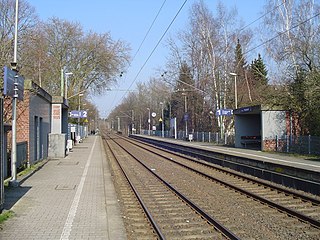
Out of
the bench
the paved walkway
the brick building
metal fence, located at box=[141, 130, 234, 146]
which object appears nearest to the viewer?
the paved walkway

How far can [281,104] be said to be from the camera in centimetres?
3272

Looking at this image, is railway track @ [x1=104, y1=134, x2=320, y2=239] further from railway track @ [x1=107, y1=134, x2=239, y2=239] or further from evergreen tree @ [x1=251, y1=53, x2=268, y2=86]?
evergreen tree @ [x1=251, y1=53, x2=268, y2=86]

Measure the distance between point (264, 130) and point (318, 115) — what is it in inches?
154

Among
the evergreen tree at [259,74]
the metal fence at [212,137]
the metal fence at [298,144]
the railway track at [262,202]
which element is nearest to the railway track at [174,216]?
the railway track at [262,202]

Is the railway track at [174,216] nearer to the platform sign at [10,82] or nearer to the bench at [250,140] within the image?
the platform sign at [10,82]

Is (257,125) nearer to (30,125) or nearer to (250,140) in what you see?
(250,140)

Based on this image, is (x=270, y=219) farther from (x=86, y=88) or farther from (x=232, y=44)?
(x=86, y=88)

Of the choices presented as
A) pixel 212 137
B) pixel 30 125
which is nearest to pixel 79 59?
pixel 212 137

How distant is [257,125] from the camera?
38156 mm

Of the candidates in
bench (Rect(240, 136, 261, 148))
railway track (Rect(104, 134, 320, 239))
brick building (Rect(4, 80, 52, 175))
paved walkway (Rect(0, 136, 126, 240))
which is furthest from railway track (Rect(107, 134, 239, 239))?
bench (Rect(240, 136, 261, 148))

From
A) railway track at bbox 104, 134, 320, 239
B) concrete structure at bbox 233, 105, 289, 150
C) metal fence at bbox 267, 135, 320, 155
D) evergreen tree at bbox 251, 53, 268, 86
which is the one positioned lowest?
railway track at bbox 104, 134, 320, 239

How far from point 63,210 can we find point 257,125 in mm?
30304

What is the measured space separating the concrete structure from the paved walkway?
18035 mm

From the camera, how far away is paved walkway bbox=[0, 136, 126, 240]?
25.1 feet
